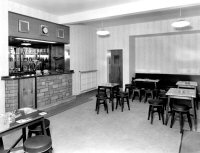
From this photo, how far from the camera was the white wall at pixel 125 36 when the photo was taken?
23.4 feet

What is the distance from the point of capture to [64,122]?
4.31 meters

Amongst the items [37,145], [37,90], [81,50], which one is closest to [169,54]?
[81,50]

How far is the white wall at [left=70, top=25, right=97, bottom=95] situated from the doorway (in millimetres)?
819

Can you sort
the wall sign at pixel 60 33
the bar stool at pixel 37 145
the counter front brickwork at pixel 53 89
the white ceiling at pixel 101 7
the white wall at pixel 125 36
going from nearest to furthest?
1. the bar stool at pixel 37 145
2. the white ceiling at pixel 101 7
3. the counter front brickwork at pixel 53 89
4. the wall sign at pixel 60 33
5. the white wall at pixel 125 36

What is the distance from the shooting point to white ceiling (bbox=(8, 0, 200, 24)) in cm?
463

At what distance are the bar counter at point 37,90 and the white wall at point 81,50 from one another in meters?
0.77

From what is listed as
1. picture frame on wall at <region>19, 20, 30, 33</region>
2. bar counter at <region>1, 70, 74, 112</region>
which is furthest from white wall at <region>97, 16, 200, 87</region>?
picture frame on wall at <region>19, 20, 30, 33</region>

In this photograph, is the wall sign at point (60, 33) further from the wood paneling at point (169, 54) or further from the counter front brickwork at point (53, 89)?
the wood paneling at point (169, 54)

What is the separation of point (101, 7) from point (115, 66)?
12.2 ft

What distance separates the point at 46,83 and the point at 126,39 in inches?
172

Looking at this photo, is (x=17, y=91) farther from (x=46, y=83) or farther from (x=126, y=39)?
(x=126, y=39)

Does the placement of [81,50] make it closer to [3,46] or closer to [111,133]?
[3,46]

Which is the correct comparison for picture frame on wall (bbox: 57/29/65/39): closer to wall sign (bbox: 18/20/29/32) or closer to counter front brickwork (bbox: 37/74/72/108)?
wall sign (bbox: 18/20/29/32)

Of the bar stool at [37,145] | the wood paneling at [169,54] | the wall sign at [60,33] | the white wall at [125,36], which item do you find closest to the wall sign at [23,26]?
the wall sign at [60,33]
